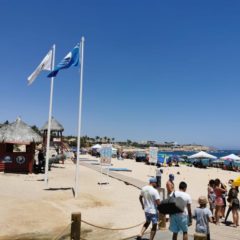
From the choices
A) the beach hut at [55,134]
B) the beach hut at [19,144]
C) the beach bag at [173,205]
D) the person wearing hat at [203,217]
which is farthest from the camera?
the beach hut at [55,134]

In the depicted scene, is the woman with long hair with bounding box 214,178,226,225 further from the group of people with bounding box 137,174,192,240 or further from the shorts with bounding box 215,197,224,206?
the group of people with bounding box 137,174,192,240

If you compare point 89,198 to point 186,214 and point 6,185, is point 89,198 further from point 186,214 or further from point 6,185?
point 186,214

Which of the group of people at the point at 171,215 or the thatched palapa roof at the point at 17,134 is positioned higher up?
the thatched palapa roof at the point at 17,134

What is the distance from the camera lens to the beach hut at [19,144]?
25.3 metres

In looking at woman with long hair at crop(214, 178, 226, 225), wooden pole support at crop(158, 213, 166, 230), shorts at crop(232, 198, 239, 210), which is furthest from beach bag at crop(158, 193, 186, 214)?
woman with long hair at crop(214, 178, 226, 225)

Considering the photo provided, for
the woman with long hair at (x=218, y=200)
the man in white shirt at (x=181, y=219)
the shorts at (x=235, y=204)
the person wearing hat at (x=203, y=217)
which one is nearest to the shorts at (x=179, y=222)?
the man in white shirt at (x=181, y=219)

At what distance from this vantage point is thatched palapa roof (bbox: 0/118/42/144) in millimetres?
25047

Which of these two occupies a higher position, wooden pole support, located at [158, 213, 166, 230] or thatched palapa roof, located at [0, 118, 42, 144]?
thatched palapa roof, located at [0, 118, 42, 144]

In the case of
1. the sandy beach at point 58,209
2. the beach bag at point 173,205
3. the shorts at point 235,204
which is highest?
the beach bag at point 173,205

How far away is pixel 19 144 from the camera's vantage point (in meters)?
26.0

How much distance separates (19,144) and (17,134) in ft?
3.30

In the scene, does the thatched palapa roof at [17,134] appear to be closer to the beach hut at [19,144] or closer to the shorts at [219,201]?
the beach hut at [19,144]

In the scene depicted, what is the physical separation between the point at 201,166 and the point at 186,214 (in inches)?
1636

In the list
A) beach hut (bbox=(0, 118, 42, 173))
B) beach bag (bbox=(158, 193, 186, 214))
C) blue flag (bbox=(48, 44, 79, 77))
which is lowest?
beach bag (bbox=(158, 193, 186, 214))
